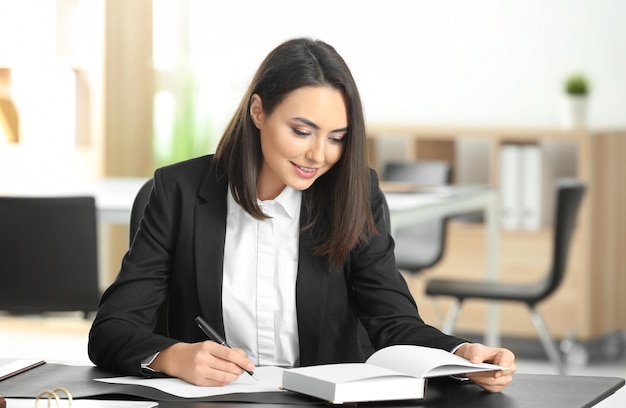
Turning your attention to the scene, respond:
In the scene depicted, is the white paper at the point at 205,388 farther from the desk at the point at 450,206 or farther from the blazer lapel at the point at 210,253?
the desk at the point at 450,206

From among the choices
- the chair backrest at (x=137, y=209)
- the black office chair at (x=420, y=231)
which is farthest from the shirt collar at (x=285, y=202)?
the black office chair at (x=420, y=231)

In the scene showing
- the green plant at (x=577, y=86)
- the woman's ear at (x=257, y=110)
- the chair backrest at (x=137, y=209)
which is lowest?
the chair backrest at (x=137, y=209)

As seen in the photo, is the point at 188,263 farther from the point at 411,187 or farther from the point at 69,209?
the point at 411,187

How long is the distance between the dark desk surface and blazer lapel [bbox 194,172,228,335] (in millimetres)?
303

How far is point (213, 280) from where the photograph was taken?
1996 mm

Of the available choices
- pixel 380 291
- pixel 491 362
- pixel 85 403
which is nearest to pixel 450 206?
pixel 380 291

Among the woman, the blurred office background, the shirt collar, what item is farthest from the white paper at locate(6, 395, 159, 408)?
the blurred office background

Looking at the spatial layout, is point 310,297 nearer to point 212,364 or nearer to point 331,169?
point 331,169

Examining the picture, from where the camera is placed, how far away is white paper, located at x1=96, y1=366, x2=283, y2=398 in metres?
1.60

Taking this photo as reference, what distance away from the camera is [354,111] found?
1.86m

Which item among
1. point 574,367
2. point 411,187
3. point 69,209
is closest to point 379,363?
point 69,209

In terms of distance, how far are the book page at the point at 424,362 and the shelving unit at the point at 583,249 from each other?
12.8ft

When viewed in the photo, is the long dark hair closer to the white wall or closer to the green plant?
the green plant

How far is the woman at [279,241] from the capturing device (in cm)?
188
